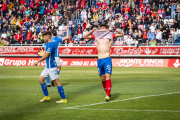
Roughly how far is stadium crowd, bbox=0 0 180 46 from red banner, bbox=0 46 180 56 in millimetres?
637

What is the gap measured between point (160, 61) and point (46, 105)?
2213 centimetres

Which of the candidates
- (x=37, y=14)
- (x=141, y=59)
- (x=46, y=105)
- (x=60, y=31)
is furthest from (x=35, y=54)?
(x=46, y=105)

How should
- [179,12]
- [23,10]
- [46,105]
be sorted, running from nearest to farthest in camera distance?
1. [46,105]
2. [179,12]
3. [23,10]

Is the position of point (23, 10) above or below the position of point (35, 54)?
above

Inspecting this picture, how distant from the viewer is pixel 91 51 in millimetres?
30156

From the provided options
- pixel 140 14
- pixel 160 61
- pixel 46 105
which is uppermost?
pixel 140 14

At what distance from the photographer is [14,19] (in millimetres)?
35438

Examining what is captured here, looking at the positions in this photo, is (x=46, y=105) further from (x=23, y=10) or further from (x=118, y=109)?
(x=23, y=10)

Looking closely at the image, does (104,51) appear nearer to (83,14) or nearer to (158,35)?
(158,35)

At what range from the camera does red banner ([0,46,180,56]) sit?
28.0m

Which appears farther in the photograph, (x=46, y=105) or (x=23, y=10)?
(x=23, y=10)

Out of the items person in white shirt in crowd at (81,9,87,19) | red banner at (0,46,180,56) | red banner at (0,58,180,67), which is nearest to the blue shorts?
red banner at (0,46,180,56)

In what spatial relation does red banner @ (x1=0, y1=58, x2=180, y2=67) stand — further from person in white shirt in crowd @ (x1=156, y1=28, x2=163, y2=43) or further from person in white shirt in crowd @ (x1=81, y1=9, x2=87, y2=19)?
person in white shirt in crowd @ (x1=81, y1=9, x2=87, y2=19)

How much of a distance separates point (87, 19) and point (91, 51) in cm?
454
